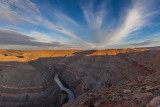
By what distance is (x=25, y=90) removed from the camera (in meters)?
21.7

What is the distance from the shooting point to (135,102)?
570 centimetres

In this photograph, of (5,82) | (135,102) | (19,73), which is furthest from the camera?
(19,73)

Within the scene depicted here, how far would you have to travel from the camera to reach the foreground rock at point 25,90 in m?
20.3

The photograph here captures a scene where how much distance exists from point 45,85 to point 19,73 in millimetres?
8494

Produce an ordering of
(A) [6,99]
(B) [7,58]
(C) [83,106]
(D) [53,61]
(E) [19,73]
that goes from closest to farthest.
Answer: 1. (C) [83,106]
2. (A) [6,99]
3. (E) [19,73]
4. (B) [7,58]
5. (D) [53,61]

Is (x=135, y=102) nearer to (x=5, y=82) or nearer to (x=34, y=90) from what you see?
(x=34, y=90)

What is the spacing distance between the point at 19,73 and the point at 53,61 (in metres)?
41.7

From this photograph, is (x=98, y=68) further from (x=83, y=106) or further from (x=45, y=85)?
(x=83, y=106)

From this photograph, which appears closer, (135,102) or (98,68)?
(135,102)

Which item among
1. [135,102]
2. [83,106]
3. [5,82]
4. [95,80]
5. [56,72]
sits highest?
[135,102]

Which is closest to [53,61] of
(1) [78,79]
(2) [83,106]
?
(1) [78,79]

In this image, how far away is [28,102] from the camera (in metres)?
20.5

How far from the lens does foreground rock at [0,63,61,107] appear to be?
20.3 m

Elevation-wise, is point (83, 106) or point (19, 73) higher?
point (83, 106)
